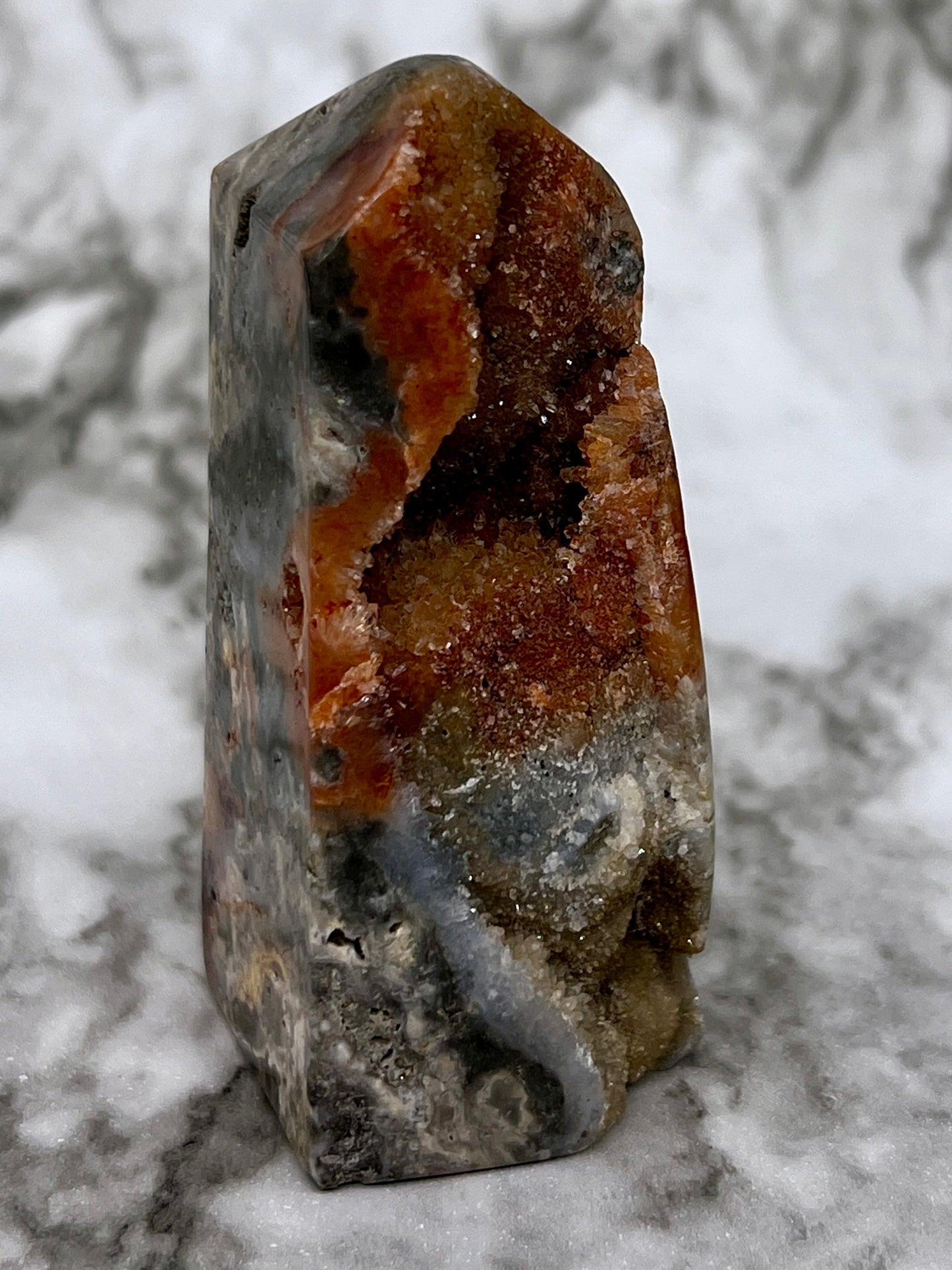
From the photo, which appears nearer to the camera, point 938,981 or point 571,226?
point 571,226

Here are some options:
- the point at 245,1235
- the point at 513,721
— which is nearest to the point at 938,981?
the point at 513,721

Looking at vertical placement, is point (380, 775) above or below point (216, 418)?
below

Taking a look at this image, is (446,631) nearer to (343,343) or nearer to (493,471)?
(493,471)

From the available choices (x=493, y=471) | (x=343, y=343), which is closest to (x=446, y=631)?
(x=493, y=471)

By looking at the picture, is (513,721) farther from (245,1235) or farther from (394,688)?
(245,1235)

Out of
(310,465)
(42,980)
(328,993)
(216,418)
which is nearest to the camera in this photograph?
(310,465)

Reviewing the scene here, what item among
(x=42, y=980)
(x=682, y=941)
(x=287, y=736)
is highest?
(x=287, y=736)

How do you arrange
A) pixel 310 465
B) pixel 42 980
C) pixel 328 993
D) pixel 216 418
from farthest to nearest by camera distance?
pixel 42 980, pixel 216 418, pixel 328 993, pixel 310 465
